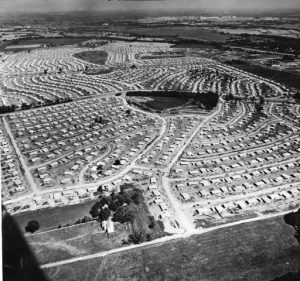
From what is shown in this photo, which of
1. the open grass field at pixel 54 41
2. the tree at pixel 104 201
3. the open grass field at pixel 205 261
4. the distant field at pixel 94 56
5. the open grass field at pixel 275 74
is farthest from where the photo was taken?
the open grass field at pixel 54 41

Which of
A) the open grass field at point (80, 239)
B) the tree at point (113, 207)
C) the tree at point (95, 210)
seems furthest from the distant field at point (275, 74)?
the tree at point (95, 210)

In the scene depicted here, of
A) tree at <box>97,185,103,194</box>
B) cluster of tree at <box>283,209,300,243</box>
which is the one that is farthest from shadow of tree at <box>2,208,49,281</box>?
cluster of tree at <box>283,209,300,243</box>

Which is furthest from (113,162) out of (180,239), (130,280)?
(130,280)

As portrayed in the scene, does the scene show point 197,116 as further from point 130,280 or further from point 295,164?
point 130,280

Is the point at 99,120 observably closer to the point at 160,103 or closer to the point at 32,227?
the point at 160,103

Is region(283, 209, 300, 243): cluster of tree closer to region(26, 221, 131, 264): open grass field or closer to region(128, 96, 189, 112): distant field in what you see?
region(26, 221, 131, 264): open grass field

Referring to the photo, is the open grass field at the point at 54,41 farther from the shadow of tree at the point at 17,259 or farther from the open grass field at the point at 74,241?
the open grass field at the point at 74,241

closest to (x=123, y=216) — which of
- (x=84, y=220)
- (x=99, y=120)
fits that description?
(x=84, y=220)
